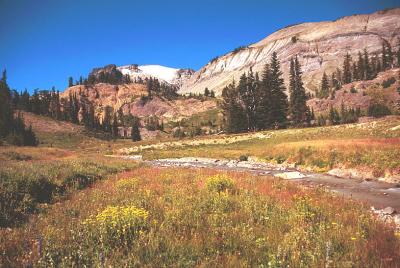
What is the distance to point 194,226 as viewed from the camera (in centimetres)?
748

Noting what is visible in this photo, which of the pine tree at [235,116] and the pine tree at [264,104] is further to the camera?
the pine tree at [235,116]

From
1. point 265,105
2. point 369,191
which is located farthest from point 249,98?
point 369,191

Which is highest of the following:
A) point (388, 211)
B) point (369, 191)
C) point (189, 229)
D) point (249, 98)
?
point (249, 98)

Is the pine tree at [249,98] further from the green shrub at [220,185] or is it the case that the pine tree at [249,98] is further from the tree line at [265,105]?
the green shrub at [220,185]

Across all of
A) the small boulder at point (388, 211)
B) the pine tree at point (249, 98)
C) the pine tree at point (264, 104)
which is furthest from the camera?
the pine tree at point (249, 98)

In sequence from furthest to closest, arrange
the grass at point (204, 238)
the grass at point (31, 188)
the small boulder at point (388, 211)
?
the small boulder at point (388, 211)
the grass at point (31, 188)
the grass at point (204, 238)

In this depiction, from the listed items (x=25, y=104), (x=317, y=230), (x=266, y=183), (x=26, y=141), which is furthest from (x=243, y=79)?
(x=25, y=104)

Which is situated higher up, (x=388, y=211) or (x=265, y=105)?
(x=265, y=105)

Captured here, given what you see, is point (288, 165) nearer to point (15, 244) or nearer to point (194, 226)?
point (194, 226)

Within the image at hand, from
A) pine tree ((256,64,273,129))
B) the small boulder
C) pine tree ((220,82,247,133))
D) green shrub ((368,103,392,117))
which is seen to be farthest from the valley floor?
green shrub ((368,103,392,117))

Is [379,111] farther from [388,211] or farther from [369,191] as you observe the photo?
[388,211]

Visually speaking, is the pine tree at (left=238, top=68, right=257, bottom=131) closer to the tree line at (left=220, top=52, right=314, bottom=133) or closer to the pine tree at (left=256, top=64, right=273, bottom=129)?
the tree line at (left=220, top=52, right=314, bottom=133)

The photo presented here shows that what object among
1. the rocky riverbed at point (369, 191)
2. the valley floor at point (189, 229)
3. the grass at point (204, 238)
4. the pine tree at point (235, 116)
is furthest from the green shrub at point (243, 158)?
the pine tree at point (235, 116)

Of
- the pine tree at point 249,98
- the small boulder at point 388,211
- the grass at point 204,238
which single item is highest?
the pine tree at point 249,98
